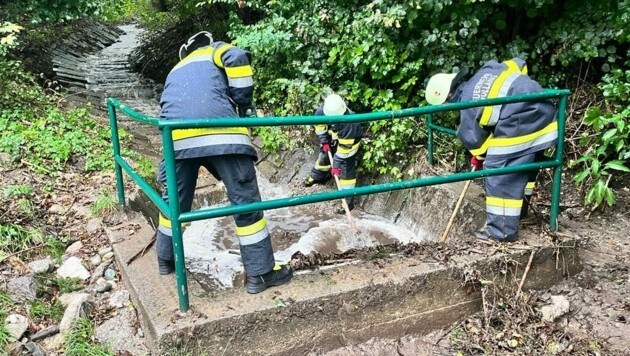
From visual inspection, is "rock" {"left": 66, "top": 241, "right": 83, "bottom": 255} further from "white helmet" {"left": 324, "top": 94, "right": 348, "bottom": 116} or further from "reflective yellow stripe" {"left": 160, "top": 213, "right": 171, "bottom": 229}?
"white helmet" {"left": 324, "top": 94, "right": 348, "bottom": 116}

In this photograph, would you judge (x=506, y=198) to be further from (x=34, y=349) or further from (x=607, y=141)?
(x=34, y=349)

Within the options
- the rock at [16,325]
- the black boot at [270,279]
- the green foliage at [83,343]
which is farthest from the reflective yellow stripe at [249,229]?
the rock at [16,325]

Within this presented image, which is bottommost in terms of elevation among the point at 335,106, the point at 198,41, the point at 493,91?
the point at 335,106

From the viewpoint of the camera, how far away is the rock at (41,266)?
351 cm

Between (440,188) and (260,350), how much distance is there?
254 centimetres

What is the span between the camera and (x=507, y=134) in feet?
11.1

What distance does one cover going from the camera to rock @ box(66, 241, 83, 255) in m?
3.82

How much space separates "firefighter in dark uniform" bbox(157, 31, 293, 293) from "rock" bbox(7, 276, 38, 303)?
4.00 ft

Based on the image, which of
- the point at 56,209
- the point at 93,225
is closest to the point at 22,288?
the point at 93,225

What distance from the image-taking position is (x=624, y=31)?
4246mm

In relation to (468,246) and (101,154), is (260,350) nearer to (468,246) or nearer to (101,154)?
(468,246)

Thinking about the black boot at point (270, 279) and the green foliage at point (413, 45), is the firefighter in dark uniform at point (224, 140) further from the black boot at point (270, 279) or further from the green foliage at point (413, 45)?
the green foliage at point (413, 45)

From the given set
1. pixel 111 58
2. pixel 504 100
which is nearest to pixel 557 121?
pixel 504 100

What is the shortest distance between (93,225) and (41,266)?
61 centimetres
